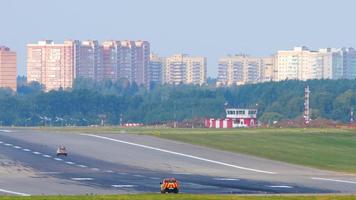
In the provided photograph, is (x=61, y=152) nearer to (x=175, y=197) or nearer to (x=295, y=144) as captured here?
(x=295, y=144)

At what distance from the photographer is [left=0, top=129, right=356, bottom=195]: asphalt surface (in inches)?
2475

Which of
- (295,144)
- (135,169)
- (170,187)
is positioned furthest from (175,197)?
(295,144)

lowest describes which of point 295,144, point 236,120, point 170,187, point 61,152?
point 170,187

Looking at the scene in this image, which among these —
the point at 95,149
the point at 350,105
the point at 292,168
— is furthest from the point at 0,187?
the point at 350,105

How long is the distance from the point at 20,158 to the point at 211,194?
26.6 metres

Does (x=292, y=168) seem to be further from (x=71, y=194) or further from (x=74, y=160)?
(x=71, y=194)

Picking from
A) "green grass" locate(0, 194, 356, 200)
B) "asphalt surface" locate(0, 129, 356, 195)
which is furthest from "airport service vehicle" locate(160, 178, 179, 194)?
"green grass" locate(0, 194, 356, 200)

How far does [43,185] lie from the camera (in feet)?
209

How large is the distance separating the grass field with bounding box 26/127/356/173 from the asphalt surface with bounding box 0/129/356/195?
222 cm

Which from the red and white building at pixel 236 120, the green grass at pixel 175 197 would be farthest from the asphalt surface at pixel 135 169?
the red and white building at pixel 236 120

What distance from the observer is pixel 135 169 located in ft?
253

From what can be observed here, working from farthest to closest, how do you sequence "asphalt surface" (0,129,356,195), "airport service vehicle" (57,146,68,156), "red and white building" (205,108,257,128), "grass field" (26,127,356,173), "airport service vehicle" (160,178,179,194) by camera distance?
"red and white building" (205,108,257,128) → "grass field" (26,127,356,173) → "airport service vehicle" (57,146,68,156) → "asphalt surface" (0,129,356,195) → "airport service vehicle" (160,178,179,194)

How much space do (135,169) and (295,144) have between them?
2539 cm

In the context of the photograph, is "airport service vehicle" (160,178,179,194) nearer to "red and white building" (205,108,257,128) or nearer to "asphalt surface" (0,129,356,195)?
"asphalt surface" (0,129,356,195)
